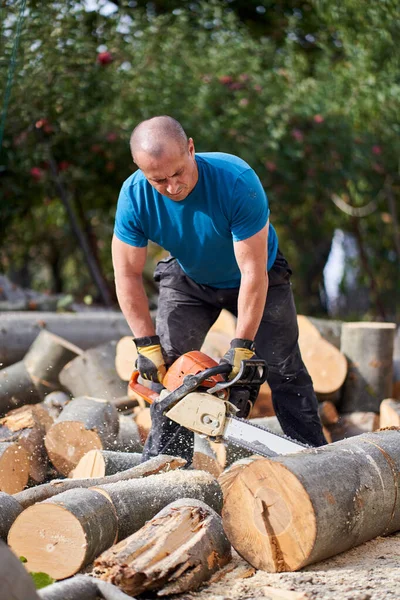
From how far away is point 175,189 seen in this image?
9.90 feet

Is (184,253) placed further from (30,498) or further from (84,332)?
(84,332)

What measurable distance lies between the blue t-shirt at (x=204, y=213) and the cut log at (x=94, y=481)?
0.86 meters

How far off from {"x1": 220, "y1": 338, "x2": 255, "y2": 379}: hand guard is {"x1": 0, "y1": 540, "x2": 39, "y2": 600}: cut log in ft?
4.30

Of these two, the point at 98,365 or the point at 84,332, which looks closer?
the point at 98,365

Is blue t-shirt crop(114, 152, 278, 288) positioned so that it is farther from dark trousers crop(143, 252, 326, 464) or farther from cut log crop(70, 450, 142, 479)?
cut log crop(70, 450, 142, 479)

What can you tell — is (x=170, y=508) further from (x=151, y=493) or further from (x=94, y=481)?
(x=94, y=481)

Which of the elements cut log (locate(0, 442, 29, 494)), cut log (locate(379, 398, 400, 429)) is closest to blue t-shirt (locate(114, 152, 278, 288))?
cut log (locate(0, 442, 29, 494))

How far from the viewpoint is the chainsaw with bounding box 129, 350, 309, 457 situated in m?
2.92

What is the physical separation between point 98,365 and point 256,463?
7.99 feet

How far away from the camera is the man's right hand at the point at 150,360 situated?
128 inches

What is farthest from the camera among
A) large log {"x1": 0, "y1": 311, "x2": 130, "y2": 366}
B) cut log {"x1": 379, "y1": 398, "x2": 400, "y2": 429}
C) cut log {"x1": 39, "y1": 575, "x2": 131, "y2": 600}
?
large log {"x1": 0, "y1": 311, "x2": 130, "y2": 366}

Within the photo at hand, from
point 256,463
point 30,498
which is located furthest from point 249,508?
point 30,498

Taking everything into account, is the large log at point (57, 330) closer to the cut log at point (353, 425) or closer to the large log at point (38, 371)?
the large log at point (38, 371)

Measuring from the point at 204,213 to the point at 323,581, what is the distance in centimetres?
150
